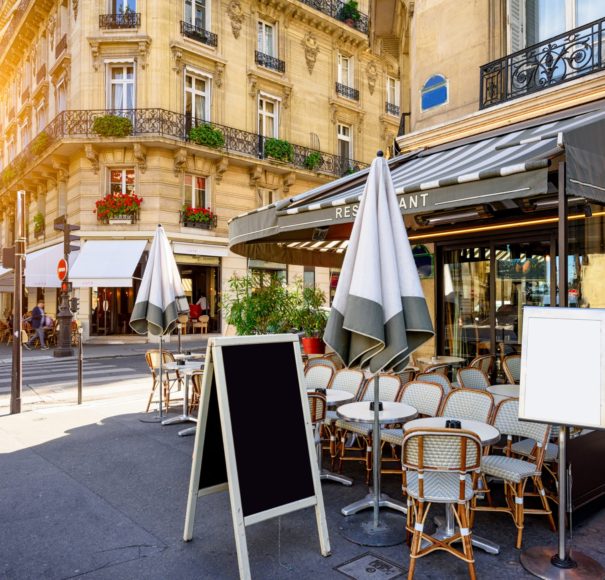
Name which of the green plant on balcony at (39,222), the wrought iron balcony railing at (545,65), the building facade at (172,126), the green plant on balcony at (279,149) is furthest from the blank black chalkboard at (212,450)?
the green plant on balcony at (39,222)

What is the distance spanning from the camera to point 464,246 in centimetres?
856

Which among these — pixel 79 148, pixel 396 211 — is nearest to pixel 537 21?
pixel 396 211

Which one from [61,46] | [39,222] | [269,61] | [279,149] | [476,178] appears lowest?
[476,178]

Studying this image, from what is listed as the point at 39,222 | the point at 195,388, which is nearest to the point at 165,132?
the point at 39,222

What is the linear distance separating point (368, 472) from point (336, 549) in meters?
1.40

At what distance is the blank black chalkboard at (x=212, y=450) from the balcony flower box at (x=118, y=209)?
18.0m

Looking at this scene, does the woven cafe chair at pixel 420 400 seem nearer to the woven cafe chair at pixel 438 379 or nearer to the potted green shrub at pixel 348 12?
the woven cafe chair at pixel 438 379

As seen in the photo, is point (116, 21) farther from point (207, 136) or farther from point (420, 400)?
point (420, 400)

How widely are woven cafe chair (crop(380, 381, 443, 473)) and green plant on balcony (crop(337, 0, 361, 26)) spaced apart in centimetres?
2619

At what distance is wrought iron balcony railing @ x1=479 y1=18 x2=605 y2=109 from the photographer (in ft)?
22.7

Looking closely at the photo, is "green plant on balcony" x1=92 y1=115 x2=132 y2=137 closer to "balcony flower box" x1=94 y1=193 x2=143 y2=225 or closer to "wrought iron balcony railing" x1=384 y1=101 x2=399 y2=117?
"balcony flower box" x1=94 y1=193 x2=143 y2=225

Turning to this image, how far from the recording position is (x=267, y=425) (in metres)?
3.64

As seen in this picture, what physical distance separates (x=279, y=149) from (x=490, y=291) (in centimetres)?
1729

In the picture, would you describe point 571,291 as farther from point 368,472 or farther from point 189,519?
point 189,519
